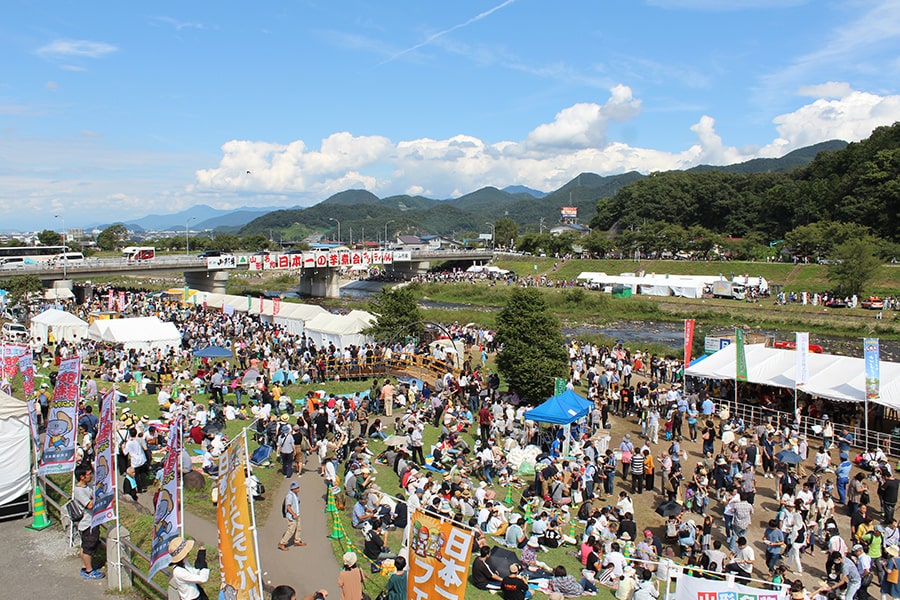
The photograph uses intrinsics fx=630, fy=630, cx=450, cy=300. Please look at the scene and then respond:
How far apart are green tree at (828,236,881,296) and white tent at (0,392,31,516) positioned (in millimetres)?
57264

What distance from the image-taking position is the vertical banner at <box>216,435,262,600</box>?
650 centimetres

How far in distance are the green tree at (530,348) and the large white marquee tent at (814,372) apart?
457 centimetres

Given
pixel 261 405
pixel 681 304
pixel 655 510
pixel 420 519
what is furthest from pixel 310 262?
pixel 420 519

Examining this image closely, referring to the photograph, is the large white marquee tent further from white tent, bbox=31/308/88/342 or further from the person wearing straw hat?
white tent, bbox=31/308/88/342

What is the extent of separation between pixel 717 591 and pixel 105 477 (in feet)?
27.1

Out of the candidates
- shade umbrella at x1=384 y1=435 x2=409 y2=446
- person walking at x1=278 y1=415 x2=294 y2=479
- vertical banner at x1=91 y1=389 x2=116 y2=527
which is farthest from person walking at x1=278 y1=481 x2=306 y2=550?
shade umbrella at x1=384 y1=435 x2=409 y2=446

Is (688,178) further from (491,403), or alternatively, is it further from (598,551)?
(598,551)

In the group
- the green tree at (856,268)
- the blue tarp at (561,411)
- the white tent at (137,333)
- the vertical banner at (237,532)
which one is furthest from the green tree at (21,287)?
the green tree at (856,268)

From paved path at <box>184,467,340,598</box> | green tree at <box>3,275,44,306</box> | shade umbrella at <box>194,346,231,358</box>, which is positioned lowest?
paved path at <box>184,467,340,598</box>

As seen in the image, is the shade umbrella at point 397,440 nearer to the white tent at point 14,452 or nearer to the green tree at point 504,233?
the white tent at point 14,452

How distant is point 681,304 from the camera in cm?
5597

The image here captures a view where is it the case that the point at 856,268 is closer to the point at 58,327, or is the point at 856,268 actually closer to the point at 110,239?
the point at 58,327

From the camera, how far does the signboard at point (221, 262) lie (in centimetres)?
6228

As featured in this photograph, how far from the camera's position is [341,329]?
27969mm
